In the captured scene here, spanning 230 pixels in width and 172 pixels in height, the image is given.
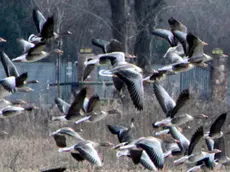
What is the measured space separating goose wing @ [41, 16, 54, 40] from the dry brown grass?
12.0ft

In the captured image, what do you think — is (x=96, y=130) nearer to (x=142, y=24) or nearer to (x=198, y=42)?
(x=198, y=42)

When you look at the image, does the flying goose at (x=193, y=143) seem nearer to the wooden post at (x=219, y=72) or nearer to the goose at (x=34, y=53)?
the goose at (x=34, y=53)

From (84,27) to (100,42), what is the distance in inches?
1049

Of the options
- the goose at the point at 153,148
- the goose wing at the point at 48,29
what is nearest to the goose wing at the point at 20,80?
the goose wing at the point at 48,29

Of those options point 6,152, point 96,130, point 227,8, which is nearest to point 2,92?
point 6,152

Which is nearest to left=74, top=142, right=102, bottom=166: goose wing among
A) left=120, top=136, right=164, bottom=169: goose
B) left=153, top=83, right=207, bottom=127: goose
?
left=120, top=136, right=164, bottom=169: goose

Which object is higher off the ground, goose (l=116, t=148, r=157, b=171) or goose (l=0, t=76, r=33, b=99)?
goose (l=0, t=76, r=33, b=99)

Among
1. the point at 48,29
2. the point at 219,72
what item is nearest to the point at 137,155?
the point at 48,29

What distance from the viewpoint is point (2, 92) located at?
1003cm

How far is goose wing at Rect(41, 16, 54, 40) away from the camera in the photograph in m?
9.48

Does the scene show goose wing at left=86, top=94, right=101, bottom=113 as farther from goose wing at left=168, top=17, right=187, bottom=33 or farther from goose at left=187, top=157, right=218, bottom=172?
goose at left=187, top=157, right=218, bottom=172

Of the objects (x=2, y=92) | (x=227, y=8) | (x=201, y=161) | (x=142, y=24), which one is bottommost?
(x=227, y=8)

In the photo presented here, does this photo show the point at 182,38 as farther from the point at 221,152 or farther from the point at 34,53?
the point at 221,152

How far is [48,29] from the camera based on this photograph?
9.55 meters
